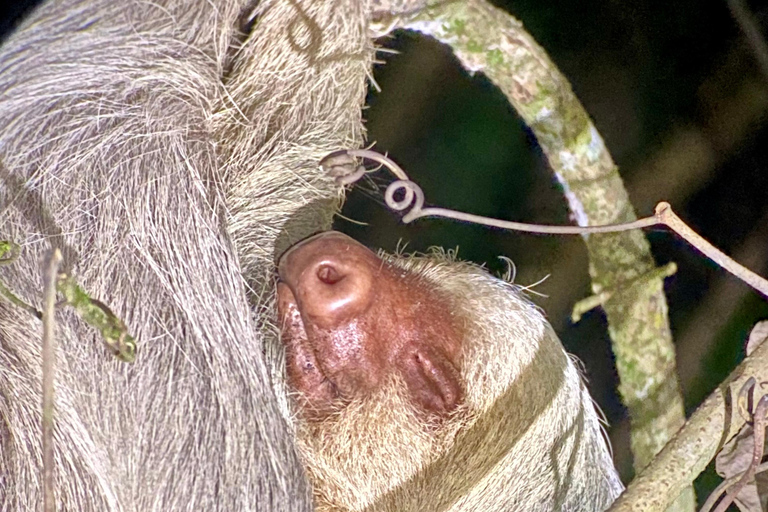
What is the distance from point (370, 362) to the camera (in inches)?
46.3

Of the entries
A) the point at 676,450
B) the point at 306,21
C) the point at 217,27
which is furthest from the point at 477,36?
the point at 676,450

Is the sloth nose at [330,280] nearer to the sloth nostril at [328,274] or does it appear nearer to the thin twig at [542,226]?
the sloth nostril at [328,274]

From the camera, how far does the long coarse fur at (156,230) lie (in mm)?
1042

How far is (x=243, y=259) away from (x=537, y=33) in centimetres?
108

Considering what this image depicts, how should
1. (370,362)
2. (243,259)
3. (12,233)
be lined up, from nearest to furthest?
(12,233), (370,362), (243,259)

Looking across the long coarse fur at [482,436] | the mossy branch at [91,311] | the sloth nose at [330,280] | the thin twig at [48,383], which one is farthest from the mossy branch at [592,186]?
the thin twig at [48,383]

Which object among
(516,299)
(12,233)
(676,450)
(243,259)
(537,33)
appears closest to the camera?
(676,450)

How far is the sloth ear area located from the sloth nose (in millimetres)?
136

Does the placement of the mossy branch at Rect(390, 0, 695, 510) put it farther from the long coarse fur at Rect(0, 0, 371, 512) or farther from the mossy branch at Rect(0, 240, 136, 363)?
the mossy branch at Rect(0, 240, 136, 363)

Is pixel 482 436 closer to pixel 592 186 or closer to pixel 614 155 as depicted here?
pixel 592 186

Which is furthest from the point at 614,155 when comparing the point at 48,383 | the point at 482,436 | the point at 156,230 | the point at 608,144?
the point at 48,383

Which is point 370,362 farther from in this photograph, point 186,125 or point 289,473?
point 186,125

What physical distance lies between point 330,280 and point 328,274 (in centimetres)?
1

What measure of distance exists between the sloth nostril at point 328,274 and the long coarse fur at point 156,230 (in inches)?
4.8
